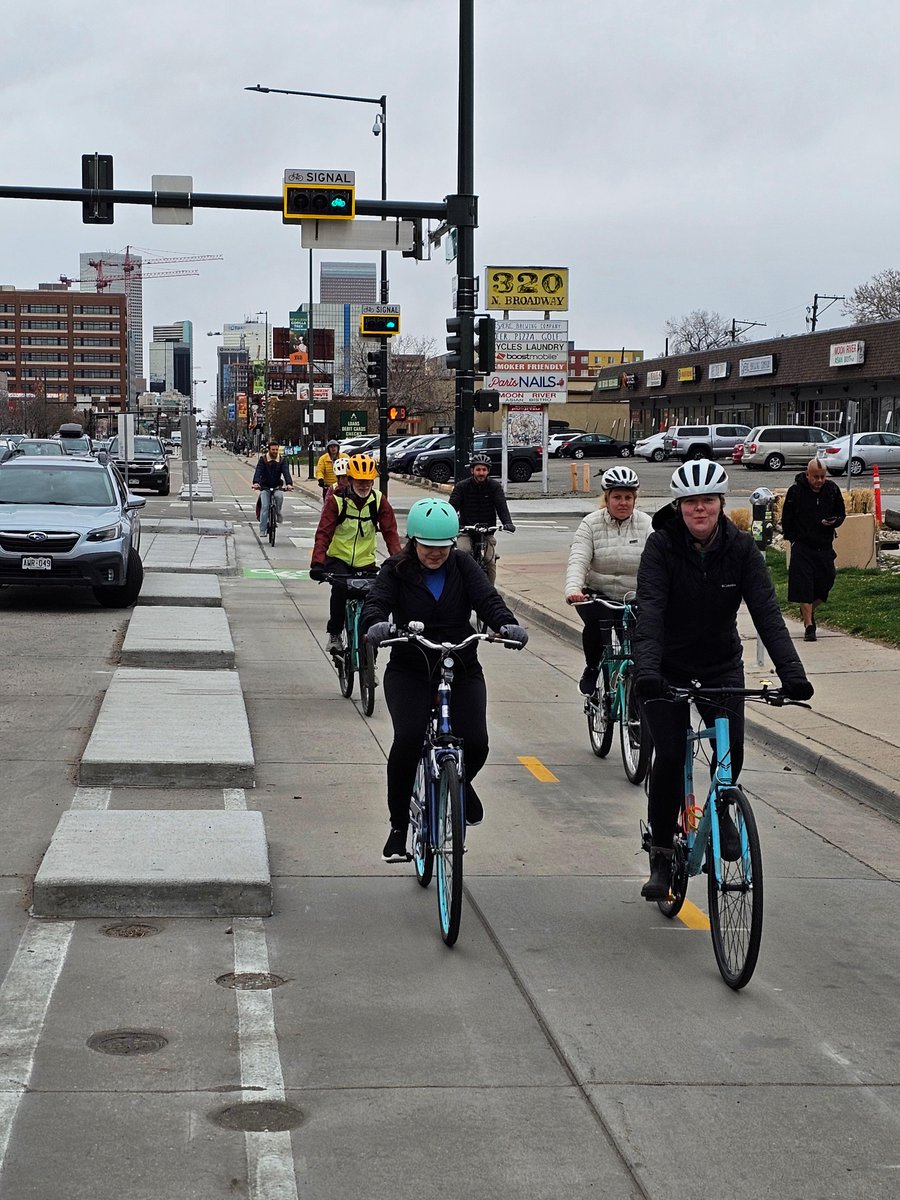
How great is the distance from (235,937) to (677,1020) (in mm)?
1842

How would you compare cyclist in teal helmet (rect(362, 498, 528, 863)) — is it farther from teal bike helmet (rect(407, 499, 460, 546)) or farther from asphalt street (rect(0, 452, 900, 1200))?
asphalt street (rect(0, 452, 900, 1200))

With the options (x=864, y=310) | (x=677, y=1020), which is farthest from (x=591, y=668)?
(x=864, y=310)

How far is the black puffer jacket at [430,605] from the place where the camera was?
648 centimetres

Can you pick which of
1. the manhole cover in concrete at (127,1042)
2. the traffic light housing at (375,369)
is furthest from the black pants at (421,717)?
the traffic light housing at (375,369)

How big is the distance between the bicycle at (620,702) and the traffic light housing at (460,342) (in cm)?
1041

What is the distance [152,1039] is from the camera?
4.80 metres

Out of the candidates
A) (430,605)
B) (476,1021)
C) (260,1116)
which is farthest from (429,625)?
(260,1116)

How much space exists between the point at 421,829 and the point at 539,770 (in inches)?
117

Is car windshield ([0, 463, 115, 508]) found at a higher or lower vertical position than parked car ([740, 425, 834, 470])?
lower

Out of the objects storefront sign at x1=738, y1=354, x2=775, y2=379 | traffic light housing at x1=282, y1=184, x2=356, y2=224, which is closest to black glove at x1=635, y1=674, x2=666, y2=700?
traffic light housing at x1=282, y1=184, x2=356, y2=224

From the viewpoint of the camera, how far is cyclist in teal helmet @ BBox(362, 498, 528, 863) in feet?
20.9

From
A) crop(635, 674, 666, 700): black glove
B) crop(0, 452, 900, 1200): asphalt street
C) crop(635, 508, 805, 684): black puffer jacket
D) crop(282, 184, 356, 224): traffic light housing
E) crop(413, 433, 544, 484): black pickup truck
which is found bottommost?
crop(0, 452, 900, 1200): asphalt street

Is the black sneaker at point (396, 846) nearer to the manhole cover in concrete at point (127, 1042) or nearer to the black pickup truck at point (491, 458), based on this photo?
the manhole cover in concrete at point (127, 1042)

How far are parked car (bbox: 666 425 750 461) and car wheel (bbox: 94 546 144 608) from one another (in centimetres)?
4797
